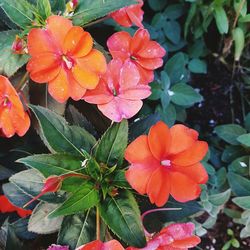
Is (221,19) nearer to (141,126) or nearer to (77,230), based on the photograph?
(141,126)

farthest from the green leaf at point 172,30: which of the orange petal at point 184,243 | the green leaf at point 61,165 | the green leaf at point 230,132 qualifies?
the orange petal at point 184,243

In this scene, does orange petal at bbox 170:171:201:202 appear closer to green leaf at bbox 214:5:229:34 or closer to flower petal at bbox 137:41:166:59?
flower petal at bbox 137:41:166:59

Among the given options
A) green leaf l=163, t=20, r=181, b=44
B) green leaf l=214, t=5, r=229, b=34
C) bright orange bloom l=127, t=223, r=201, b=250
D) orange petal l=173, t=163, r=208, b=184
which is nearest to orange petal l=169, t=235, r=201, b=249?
bright orange bloom l=127, t=223, r=201, b=250

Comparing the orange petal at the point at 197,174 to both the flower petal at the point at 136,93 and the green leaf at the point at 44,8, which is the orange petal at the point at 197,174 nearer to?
the flower petal at the point at 136,93

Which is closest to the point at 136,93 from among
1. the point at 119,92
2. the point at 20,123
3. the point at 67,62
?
the point at 119,92

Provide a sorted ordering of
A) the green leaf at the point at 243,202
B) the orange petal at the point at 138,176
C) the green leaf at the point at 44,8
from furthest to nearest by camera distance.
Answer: the green leaf at the point at 243,202
the green leaf at the point at 44,8
the orange petal at the point at 138,176

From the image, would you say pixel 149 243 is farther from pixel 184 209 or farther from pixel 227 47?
pixel 227 47
